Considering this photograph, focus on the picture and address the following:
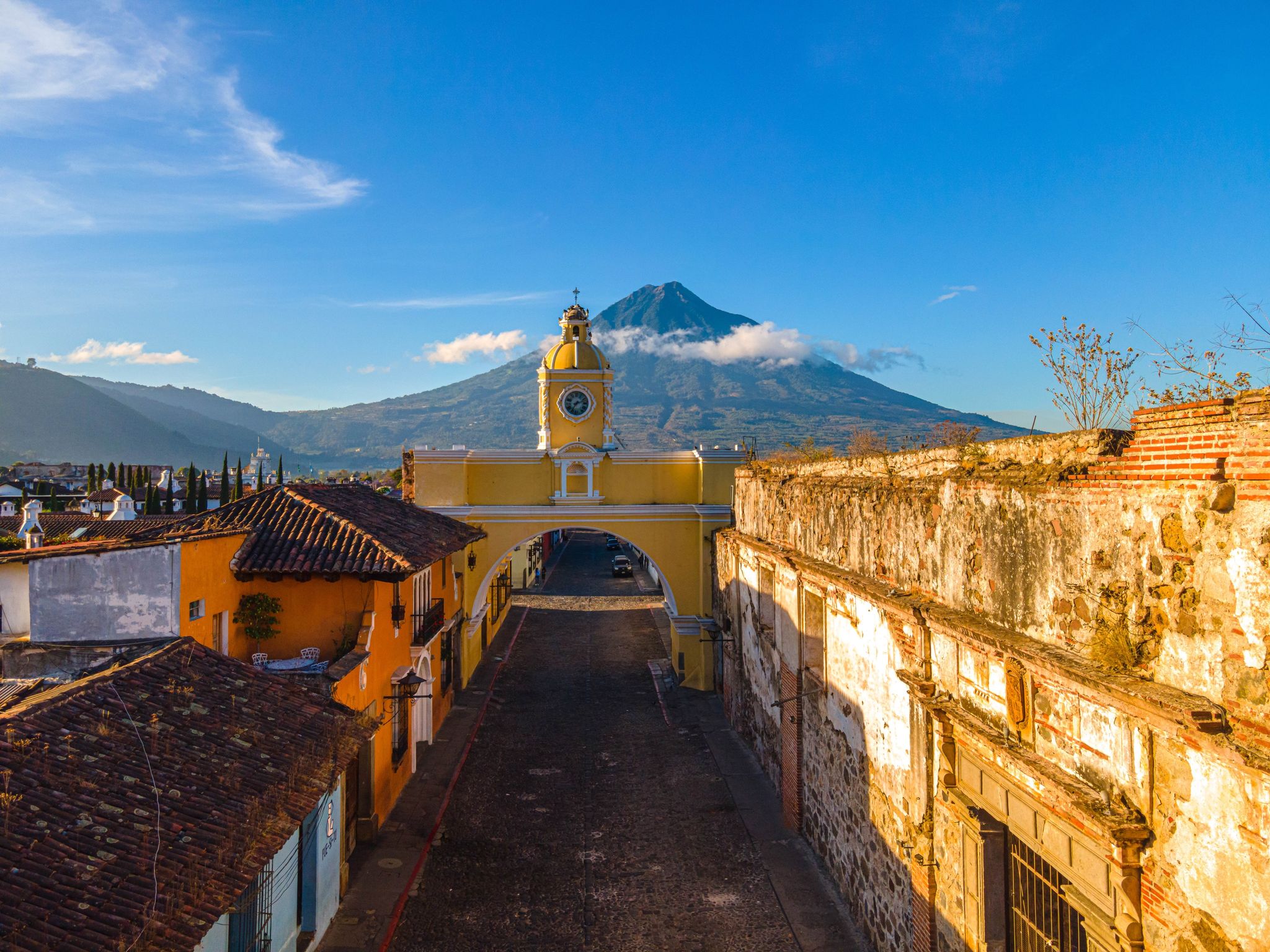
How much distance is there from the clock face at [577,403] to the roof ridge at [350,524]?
1027cm

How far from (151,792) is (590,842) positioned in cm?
739

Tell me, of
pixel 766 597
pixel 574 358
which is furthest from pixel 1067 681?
pixel 574 358

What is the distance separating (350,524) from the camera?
1248 centimetres

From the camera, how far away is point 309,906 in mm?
8836

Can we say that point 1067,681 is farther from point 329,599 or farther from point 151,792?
point 329,599

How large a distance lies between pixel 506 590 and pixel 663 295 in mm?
149584

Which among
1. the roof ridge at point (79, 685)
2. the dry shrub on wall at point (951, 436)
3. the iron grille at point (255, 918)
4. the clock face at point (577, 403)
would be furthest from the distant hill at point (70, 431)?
the dry shrub on wall at point (951, 436)

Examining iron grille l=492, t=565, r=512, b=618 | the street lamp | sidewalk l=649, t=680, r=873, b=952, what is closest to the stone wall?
sidewalk l=649, t=680, r=873, b=952

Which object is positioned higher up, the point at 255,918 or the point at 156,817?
the point at 156,817

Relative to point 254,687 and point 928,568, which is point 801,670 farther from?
point 254,687

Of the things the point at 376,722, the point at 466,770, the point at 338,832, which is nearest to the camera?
the point at 376,722

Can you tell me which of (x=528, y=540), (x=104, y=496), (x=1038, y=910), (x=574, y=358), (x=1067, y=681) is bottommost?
(x=1038, y=910)

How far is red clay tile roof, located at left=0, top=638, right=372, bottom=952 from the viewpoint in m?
4.92

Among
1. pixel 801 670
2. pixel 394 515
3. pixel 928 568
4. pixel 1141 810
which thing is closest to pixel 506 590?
pixel 394 515
